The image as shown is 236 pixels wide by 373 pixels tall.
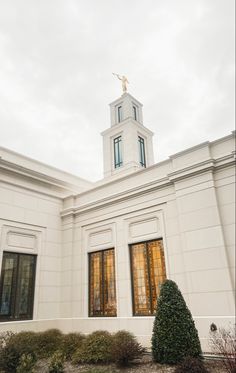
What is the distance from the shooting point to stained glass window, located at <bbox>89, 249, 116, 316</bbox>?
970cm

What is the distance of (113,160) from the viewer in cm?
1916

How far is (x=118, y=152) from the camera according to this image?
1927 centimetres

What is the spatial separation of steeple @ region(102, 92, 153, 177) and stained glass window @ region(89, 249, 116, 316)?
317 inches

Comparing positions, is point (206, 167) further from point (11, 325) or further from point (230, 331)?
point (11, 325)

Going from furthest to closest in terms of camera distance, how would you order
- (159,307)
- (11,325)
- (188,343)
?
(11,325), (159,307), (188,343)

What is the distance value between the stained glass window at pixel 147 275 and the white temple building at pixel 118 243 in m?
0.03

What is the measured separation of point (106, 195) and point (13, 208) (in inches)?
132

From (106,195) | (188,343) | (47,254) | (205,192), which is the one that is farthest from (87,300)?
(205,192)

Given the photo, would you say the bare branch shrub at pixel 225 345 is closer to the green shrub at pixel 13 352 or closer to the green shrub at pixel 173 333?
the green shrub at pixel 173 333

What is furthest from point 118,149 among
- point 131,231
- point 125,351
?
point 125,351

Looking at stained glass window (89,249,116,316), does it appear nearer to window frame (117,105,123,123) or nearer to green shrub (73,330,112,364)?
green shrub (73,330,112,364)

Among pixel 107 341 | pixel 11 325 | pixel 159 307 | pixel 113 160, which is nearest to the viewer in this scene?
pixel 159 307

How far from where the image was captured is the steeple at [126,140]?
718 inches

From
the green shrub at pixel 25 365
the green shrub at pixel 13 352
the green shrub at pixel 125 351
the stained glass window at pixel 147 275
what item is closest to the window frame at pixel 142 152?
the stained glass window at pixel 147 275
